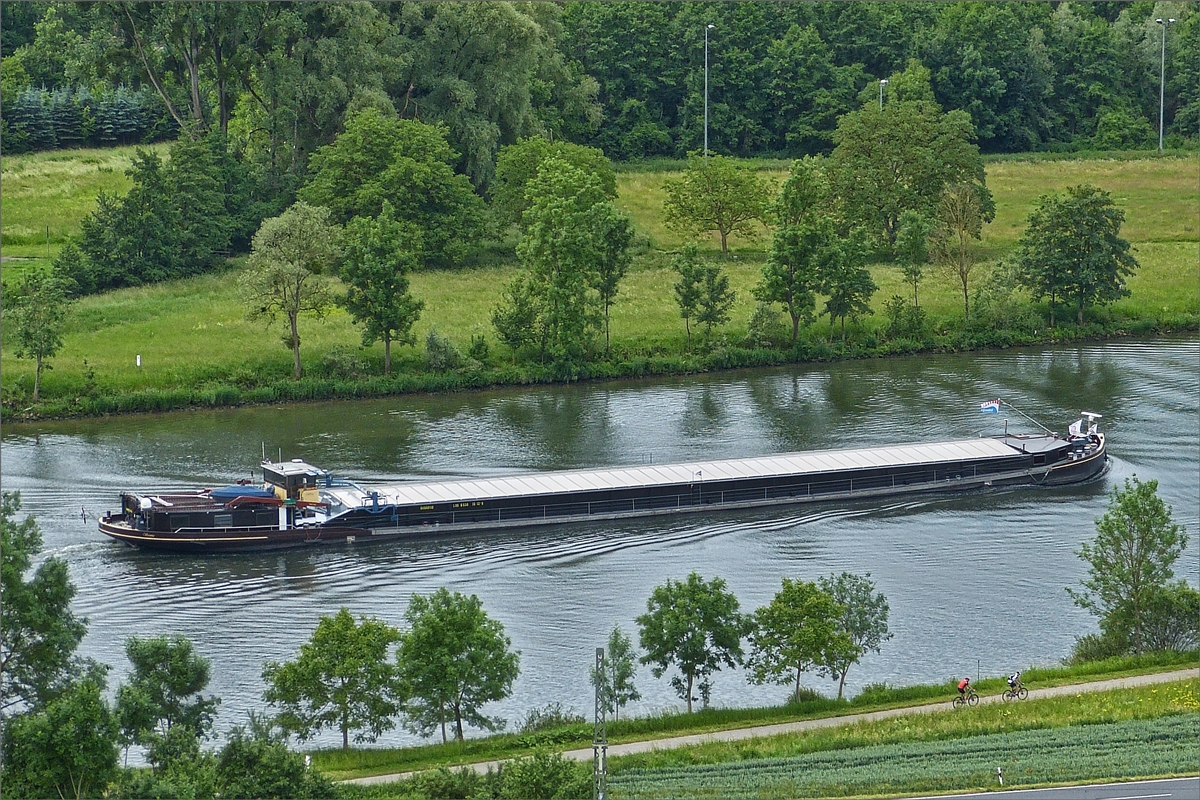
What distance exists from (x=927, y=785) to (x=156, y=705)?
1440 centimetres

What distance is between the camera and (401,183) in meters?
78.1

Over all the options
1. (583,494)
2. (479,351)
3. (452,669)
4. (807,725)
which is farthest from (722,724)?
(479,351)

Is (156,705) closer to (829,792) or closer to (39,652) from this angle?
(39,652)

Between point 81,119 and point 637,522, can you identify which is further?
point 81,119

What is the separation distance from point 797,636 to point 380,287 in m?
33.2

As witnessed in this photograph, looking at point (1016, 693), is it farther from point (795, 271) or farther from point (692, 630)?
point (795, 271)

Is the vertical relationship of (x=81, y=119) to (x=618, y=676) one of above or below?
above

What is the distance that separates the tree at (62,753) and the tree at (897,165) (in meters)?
58.5

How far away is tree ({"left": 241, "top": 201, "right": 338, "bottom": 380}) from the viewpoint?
67.2 metres

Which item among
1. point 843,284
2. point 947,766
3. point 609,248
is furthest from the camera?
point 843,284

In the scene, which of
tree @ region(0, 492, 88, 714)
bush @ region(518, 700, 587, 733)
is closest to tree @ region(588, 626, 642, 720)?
bush @ region(518, 700, 587, 733)

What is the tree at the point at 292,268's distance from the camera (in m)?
67.2

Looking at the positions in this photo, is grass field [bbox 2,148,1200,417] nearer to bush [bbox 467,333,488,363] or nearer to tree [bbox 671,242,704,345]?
bush [bbox 467,333,488,363]

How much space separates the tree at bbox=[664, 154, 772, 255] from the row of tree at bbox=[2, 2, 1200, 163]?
28.6 feet
